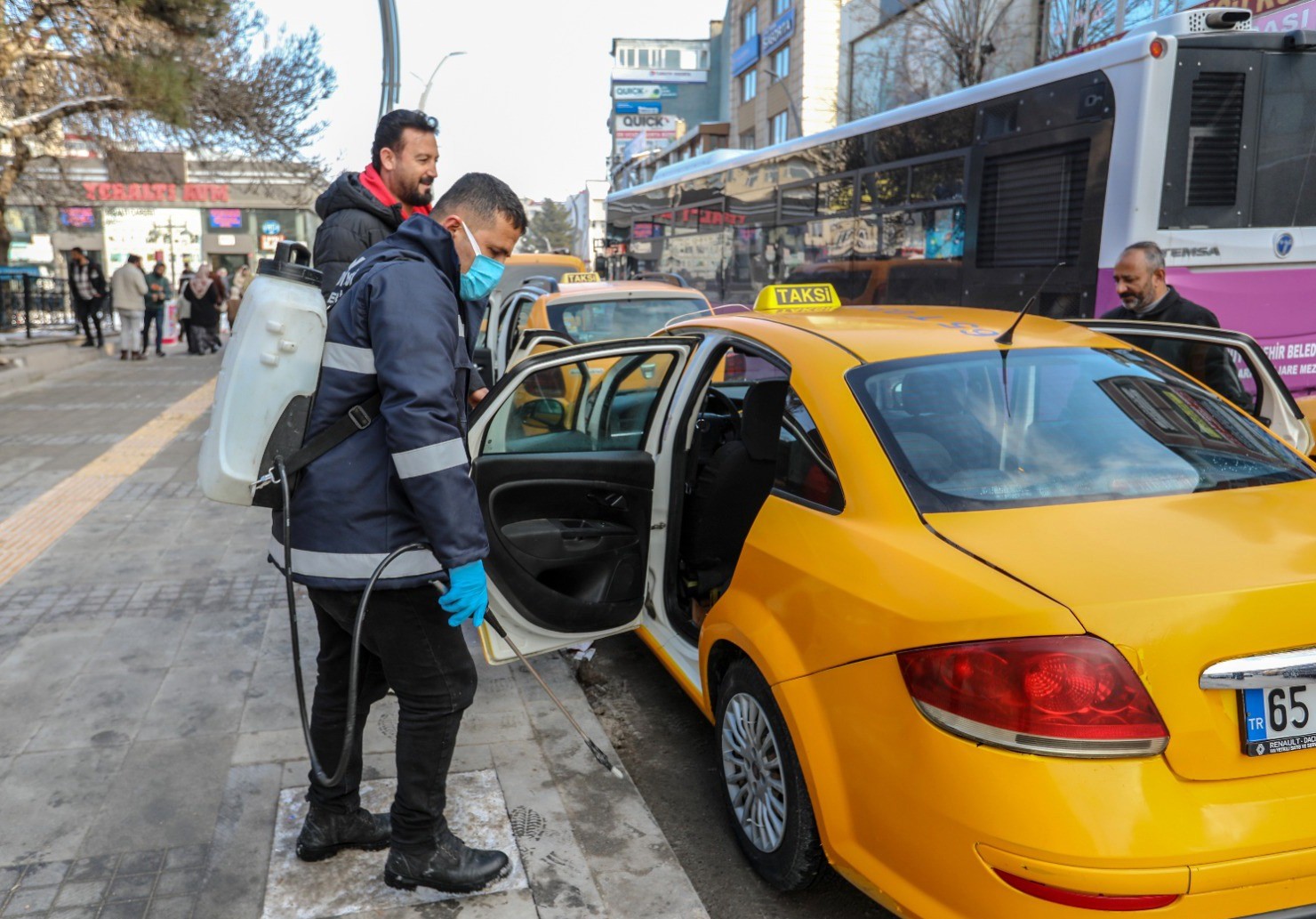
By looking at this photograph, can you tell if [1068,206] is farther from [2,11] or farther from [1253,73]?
[2,11]

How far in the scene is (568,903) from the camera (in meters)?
2.82

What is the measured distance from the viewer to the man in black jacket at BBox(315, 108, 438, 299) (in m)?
3.82

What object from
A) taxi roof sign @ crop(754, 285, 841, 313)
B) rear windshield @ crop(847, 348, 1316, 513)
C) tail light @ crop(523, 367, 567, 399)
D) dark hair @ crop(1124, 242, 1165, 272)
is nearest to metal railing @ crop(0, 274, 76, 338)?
tail light @ crop(523, 367, 567, 399)

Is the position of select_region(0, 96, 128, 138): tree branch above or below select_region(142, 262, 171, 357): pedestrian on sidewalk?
above

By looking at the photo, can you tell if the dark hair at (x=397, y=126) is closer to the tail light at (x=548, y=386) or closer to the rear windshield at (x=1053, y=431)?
the tail light at (x=548, y=386)

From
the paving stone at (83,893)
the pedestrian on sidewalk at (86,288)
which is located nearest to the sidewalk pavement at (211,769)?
the paving stone at (83,893)

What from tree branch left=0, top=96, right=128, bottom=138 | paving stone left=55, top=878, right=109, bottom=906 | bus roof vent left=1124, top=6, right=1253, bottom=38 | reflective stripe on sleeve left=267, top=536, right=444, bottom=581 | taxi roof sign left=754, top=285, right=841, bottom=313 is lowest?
paving stone left=55, top=878, right=109, bottom=906

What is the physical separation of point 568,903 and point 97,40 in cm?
1537

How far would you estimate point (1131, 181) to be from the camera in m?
7.11

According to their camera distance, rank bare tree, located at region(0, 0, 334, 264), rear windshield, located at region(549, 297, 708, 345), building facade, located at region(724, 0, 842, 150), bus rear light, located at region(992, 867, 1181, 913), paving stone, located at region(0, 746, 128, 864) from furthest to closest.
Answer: building facade, located at region(724, 0, 842, 150)
bare tree, located at region(0, 0, 334, 264)
rear windshield, located at region(549, 297, 708, 345)
paving stone, located at region(0, 746, 128, 864)
bus rear light, located at region(992, 867, 1181, 913)

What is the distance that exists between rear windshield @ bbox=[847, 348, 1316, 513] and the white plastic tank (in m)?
1.45

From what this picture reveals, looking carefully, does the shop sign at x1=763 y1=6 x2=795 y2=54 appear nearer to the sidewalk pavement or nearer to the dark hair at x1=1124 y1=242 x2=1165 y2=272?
the dark hair at x1=1124 y1=242 x2=1165 y2=272

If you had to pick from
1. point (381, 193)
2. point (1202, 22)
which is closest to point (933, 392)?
point (381, 193)

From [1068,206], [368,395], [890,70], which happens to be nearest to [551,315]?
[1068,206]
